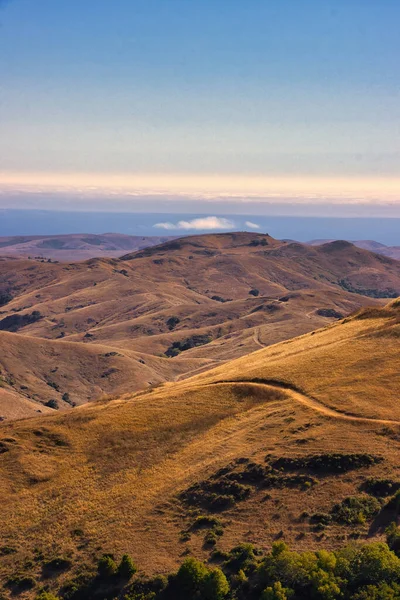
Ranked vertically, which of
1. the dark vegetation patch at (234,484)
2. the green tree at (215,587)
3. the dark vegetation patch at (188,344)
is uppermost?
the dark vegetation patch at (234,484)

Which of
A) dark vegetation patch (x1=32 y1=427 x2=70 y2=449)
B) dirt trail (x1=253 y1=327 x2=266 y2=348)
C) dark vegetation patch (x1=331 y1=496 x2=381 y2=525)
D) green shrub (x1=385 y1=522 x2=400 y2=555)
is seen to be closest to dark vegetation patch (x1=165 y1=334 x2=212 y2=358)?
dirt trail (x1=253 y1=327 x2=266 y2=348)

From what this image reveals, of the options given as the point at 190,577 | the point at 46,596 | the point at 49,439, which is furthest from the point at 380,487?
the point at 49,439

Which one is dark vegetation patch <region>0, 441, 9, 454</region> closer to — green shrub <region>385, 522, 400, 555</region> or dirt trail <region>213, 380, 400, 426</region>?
dirt trail <region>213, 380, 400, 426</region>

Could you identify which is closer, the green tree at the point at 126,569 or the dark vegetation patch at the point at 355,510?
the green tree at the point at 126,569

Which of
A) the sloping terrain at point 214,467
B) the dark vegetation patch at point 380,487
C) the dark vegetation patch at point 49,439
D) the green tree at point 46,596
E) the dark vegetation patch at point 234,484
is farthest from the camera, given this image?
the dark vegetation patch at point 49,439

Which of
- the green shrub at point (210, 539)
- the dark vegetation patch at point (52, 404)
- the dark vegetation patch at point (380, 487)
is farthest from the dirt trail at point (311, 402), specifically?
the dark vegetation patch at point (52, 404)

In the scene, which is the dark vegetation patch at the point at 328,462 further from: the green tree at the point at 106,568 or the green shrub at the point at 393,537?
the green tree at the point at 106,568
